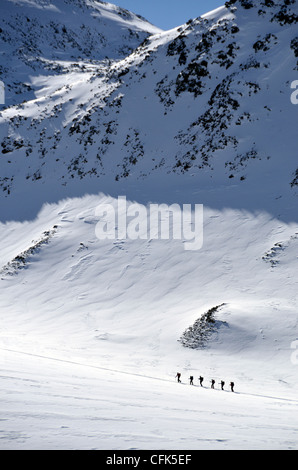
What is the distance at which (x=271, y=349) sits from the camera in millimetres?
23438

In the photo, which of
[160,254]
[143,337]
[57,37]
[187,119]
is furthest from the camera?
[57,37]

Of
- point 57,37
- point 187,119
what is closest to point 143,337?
point 187,119

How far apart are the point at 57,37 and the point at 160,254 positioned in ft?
339

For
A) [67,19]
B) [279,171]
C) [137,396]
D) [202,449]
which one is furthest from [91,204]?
[67,19]

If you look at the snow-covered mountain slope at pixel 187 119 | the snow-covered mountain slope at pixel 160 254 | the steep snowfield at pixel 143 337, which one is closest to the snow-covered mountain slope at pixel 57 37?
the snow-covered mountain slope at pixel 160 254

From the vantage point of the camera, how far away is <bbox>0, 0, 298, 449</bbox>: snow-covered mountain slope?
10.9 meters

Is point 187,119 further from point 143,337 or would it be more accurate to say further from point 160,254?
point 143,337

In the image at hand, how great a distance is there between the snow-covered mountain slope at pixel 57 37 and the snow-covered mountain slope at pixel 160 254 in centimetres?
2757

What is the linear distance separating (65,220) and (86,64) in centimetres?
6872

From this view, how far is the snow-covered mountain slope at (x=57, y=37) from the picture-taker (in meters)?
93.4

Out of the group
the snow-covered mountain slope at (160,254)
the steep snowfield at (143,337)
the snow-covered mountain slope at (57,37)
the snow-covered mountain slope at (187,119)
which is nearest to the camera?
the steep snowfield at (143,337)

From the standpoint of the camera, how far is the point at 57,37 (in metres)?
112

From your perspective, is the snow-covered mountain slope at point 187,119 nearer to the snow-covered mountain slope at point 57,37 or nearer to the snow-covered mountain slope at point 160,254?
the snow-covered mountain slope at point 160,254
